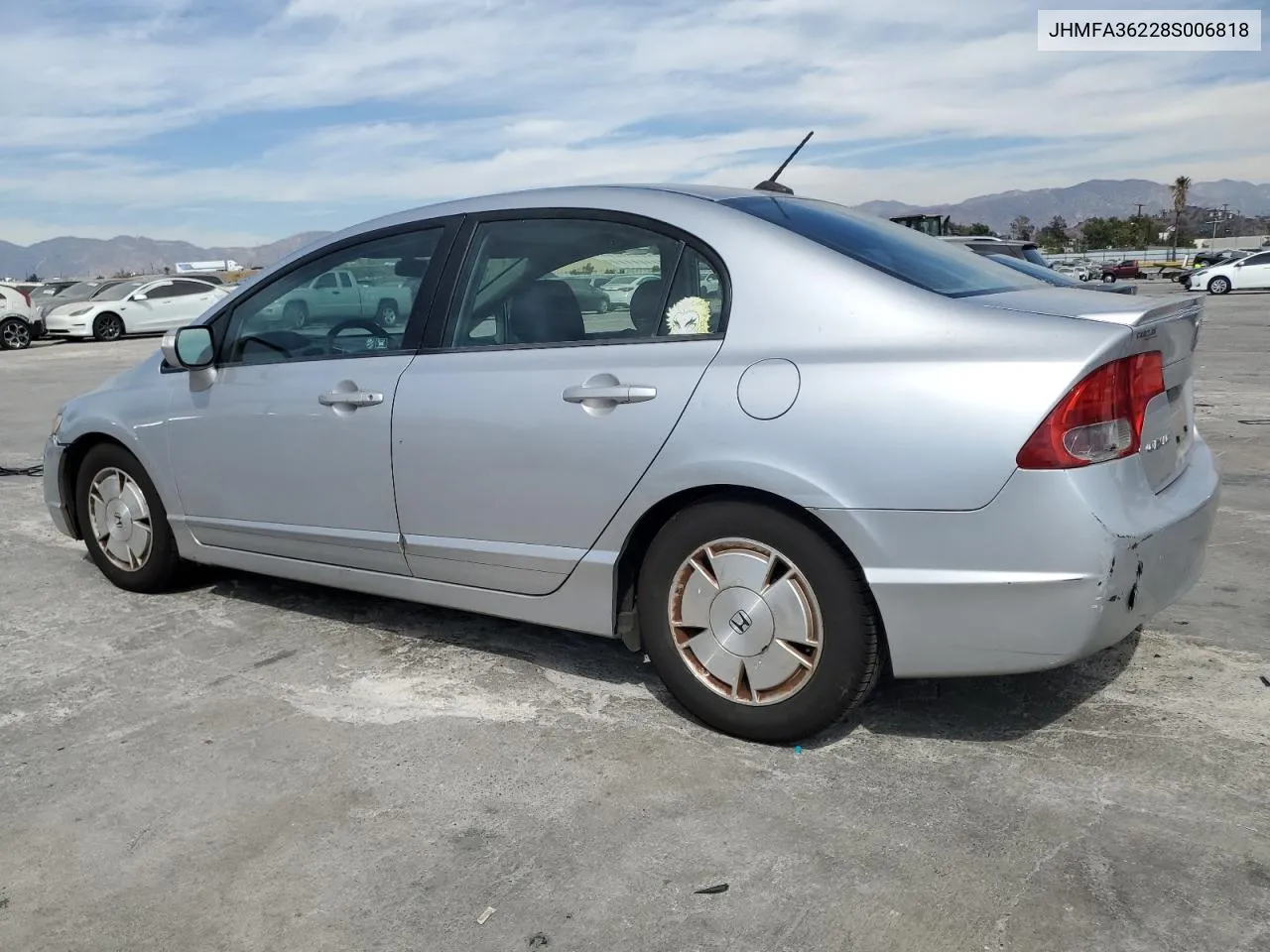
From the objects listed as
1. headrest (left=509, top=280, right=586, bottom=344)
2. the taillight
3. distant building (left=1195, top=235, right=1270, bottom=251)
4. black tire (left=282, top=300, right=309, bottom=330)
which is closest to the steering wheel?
black tire (left=282, top=300, right=309, bottom=330)

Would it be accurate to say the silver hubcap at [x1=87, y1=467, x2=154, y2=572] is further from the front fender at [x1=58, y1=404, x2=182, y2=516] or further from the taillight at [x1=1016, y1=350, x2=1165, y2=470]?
the taillight at [x1=1016, y1=350, x2=1165, y2=470]

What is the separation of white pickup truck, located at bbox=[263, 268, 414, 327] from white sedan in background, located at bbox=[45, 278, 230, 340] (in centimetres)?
2207

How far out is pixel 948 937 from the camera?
222cm

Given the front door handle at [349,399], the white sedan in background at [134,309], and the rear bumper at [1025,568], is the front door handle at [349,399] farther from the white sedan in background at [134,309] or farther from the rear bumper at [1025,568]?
the white sedan in background at [134,309]

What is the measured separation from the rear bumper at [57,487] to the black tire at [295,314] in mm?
1478

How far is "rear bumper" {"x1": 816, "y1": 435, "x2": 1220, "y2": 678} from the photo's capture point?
103 inches

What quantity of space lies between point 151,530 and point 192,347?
869 mm

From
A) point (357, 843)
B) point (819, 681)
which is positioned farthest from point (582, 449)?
point (357, 843)

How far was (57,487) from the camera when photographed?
16.2 feet

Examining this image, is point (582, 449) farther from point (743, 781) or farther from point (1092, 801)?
point (1092, 801)

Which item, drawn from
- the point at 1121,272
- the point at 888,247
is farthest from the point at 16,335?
the point at 1121,272

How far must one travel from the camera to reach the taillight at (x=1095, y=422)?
260cm

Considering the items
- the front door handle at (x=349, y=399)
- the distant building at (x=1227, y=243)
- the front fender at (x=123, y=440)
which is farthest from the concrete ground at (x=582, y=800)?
the distant building at (x=1227, y=243)

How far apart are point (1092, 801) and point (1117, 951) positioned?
63cm
